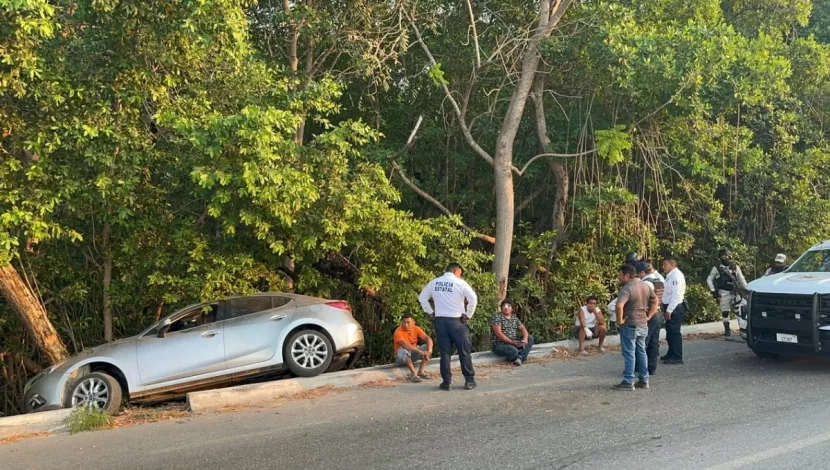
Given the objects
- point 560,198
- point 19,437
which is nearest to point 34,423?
point 19,437

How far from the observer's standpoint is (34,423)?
301 inches

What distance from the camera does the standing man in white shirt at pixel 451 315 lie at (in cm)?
854

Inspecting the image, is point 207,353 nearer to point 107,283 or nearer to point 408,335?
point 107,283

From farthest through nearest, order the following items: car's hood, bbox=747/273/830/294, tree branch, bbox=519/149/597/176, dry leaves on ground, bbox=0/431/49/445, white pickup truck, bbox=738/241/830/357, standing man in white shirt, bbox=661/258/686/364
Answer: tree branch, bbox=519/149/597/176 < standing man in white shirt, bbox=661/258/686/364 < car's hood, bbox=747/273/830/294 < white pickup truck, bbox=738/241/830/357 < dry leaves on ground, bbox=0/431/49/445

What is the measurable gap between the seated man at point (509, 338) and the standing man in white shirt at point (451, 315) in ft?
5.56

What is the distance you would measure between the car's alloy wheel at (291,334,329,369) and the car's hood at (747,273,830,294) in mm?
Answer: 6172

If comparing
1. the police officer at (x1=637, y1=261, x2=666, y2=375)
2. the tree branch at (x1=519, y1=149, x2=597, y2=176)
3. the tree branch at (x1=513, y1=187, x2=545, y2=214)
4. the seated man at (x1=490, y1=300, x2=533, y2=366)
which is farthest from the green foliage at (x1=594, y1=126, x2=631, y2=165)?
the seated man at (x1=490, y1=300, x2=533, y2=366)

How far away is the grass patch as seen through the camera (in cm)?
754

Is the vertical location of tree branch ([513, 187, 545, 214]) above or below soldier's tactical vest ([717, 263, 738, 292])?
above

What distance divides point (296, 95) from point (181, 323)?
11.9 ft

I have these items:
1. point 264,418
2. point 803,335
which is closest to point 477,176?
point 803,335

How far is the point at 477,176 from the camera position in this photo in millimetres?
14344

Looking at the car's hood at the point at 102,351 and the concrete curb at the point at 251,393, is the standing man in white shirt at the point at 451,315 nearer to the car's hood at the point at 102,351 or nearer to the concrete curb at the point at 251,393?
the concrete curb at the point at 251,393

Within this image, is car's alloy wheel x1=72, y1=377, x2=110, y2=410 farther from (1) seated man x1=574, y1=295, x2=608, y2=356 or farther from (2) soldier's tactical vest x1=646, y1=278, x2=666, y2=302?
(2) soldier's tactical vest x1=646, y1=278, x2=666, y2=302
